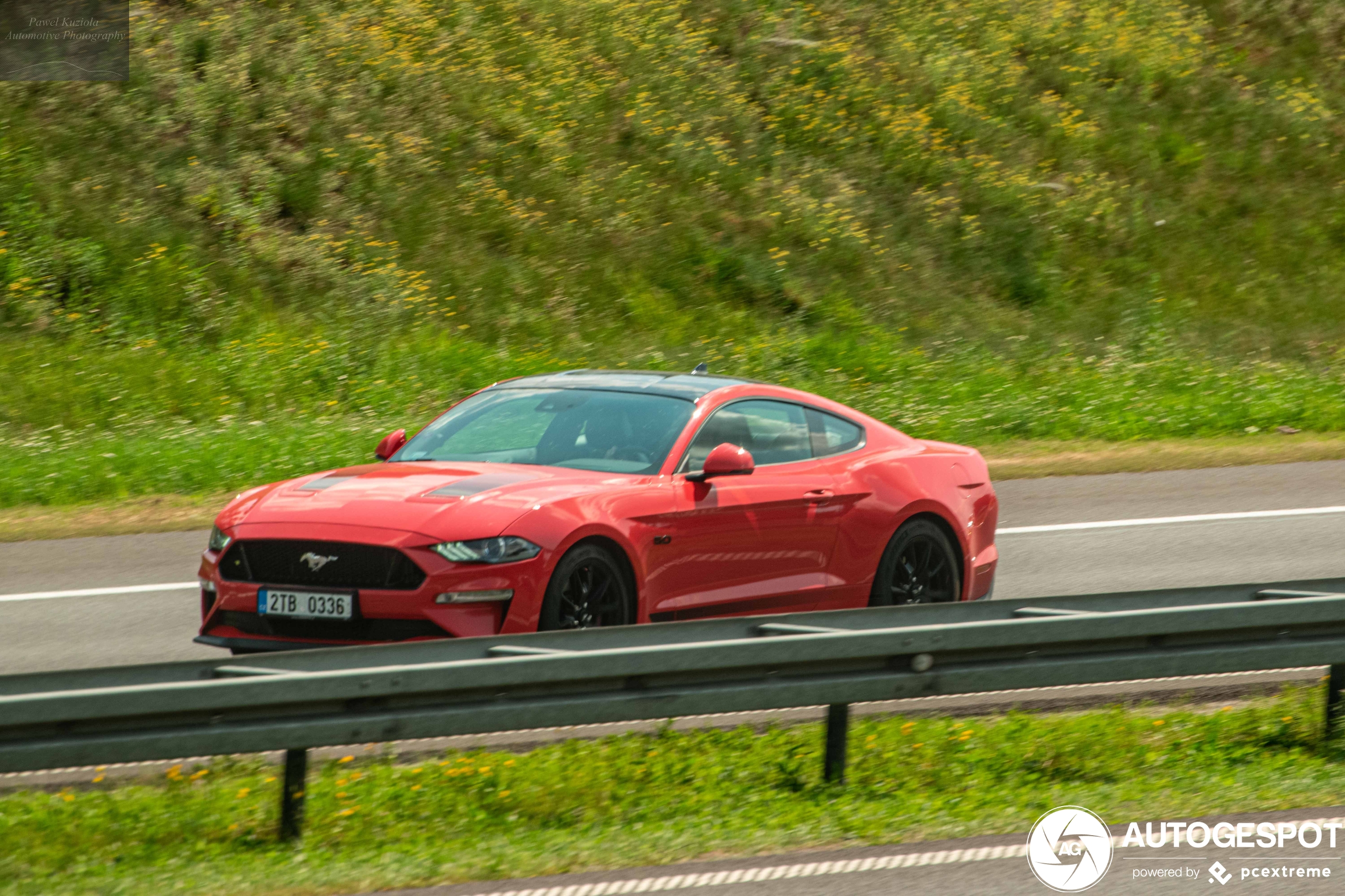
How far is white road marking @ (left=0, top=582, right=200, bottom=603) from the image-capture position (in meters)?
10.7

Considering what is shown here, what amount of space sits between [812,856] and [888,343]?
59.7 ft

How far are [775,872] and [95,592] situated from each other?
22.9 ft

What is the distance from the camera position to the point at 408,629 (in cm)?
695

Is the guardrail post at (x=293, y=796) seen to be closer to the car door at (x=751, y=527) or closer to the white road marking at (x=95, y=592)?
the car door at (x=751, y=527)

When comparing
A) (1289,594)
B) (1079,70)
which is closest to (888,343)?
(1079,70)

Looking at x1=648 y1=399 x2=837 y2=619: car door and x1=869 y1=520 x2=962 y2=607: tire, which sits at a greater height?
x1=648 y1=399 x2=837 y2=619: car door

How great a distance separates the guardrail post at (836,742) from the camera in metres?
6.34

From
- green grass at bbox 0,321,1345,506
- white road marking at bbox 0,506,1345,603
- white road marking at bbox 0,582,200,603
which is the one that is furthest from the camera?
green grass at bbox 0,321,1345,506

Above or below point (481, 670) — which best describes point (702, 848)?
below

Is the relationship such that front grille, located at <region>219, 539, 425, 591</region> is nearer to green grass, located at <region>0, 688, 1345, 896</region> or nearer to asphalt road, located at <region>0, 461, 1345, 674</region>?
green grass, located at <region>0, 688, 1345, 896</region>

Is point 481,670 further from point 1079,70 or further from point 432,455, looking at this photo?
point 1079,70

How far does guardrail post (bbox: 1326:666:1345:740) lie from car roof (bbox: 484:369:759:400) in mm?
3395

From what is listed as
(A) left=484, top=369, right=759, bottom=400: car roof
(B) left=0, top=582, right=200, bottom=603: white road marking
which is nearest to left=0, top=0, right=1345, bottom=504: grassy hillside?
(B) left=0, top=582, right=200, bottom=603: white road marking

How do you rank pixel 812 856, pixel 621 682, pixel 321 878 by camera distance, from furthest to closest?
pixel 621 682
pixel 812 856
pixel 321 878
